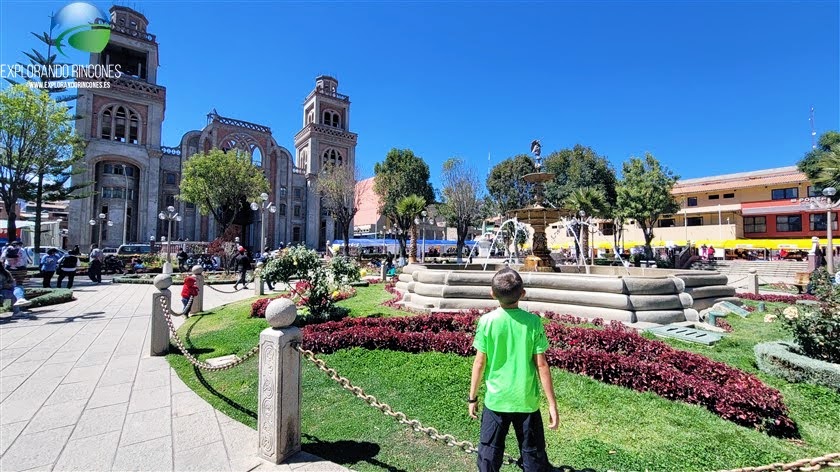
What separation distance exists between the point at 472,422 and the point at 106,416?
12.3 feet

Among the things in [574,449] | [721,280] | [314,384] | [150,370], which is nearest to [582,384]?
[574,449]

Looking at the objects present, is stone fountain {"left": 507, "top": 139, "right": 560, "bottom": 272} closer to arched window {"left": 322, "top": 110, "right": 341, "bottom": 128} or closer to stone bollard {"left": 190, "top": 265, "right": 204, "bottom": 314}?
stone bollard {"left": 190, "top": 265, "right": 204, "bottom": 314}

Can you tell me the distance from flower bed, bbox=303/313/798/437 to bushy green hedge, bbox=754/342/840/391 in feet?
3.08

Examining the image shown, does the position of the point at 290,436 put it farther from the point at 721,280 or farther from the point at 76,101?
the point at 76,101

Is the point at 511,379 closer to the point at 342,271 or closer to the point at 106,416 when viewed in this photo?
the point at 106,416

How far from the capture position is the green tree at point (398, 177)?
41781mm

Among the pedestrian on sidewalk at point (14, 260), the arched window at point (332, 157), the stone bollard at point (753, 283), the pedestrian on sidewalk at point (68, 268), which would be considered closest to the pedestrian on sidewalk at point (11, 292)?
the pedestrian on sidewalk at point (14, 260)

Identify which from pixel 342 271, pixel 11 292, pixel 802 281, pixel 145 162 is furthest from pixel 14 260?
pixel 145 162

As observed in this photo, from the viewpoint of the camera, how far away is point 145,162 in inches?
1479

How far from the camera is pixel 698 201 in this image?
41.2 m

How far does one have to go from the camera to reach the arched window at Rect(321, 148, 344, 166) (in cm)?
5142

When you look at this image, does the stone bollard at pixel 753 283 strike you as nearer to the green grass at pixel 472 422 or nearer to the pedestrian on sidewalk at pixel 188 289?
the green grass at pixel 472 422

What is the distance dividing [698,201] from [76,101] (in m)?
61.9

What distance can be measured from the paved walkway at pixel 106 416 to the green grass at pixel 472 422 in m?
0.31
